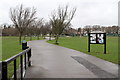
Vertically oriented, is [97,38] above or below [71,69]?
above

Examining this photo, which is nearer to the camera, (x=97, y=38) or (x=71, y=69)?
(x=71, y=69)

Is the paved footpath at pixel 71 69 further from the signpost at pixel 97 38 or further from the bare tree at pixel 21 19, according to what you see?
the bare tree at pixel 21 19

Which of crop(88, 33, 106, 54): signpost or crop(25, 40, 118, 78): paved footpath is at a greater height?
crop(88, 33, 106, 54): signpost

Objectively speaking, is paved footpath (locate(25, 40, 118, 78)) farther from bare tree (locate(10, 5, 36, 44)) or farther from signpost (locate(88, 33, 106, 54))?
bare tree (locate(10, 5, 36, 44))

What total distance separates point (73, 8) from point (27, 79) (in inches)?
948

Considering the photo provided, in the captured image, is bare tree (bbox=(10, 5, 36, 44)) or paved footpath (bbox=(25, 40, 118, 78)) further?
bare tree (bbox=(10, 5, 36, 44))

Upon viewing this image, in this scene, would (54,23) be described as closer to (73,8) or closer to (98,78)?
Answer: (73,8)

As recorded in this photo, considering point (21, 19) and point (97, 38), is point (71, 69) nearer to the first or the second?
point (97, 38)

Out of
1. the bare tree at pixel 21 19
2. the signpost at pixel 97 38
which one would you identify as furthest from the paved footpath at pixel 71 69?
the bare tree at pixel 21 19

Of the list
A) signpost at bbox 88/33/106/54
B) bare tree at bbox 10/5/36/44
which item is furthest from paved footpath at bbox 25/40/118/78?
bare tree at bbox 10/5/36/44

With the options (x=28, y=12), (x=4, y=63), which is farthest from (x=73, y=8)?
(x=4, y=63)

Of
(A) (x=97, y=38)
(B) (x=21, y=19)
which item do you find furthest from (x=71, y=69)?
(B) (x=21, y=19)

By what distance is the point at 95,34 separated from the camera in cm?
1323

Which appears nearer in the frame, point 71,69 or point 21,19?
point 71,69
